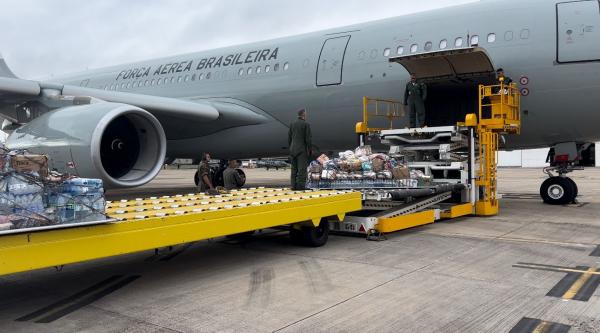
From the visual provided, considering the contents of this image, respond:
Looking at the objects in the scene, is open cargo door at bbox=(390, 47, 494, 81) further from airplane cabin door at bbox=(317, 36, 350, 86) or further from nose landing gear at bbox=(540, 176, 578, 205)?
nose landing gear at bbox=(540, 176, 578, 205)

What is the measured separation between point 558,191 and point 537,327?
8119 millimetres

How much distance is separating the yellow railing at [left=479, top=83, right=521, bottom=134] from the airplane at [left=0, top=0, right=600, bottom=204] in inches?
8.2

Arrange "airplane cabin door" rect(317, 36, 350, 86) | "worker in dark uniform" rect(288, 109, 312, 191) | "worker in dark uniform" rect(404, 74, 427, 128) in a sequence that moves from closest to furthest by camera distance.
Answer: "worker in dark uniform" rect(288, 109, 312, 191) < "worker in dark uniform" rect(404, 74, 427, 128) < "airplane cabin door" rect(317, 36, 350, 86)

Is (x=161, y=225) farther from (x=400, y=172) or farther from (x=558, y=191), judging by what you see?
(x=558, y=191)

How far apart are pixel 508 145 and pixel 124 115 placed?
719cm

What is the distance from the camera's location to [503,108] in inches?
324

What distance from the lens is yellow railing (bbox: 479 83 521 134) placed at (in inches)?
324

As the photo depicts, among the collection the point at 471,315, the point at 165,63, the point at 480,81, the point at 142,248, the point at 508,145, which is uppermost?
the point at 165,63

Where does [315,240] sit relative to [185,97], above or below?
below

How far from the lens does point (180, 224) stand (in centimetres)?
415

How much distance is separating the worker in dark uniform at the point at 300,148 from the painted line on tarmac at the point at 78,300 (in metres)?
3.05

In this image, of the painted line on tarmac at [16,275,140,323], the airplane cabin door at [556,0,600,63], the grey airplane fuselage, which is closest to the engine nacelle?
the painted line on tarmac at [16,275,140,323]

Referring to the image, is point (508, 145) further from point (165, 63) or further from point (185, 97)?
point (165, 63)

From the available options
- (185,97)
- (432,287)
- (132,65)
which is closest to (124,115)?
(432,287)
